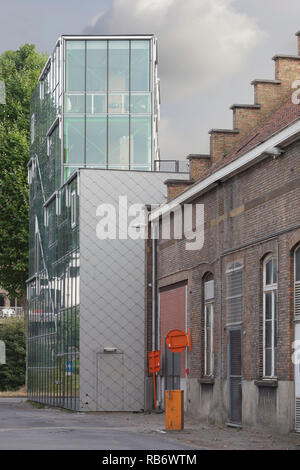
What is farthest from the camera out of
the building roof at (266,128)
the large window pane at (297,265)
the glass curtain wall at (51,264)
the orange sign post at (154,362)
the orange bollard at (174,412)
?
the glass curtain wall at (51,264)

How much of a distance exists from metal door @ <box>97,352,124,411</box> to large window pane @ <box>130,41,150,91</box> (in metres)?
14.9

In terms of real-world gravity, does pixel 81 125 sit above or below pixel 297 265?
above

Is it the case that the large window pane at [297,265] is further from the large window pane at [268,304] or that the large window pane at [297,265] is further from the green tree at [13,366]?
the green tree at [13,366]

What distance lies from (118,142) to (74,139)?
6.88 ft

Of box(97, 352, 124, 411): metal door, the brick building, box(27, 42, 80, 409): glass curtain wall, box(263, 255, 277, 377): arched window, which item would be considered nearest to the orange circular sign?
the brick building

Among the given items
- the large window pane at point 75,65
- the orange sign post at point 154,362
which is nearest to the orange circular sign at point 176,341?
the orange sign post at point 154,362

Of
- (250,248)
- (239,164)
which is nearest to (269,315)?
(250,248)

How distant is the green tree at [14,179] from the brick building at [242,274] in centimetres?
2239

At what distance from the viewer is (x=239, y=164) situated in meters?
23.5

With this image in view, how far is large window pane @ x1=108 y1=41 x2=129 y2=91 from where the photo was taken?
44281mm

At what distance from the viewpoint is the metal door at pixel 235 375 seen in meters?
23.8

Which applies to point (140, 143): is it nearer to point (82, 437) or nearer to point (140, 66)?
point (140, 66)

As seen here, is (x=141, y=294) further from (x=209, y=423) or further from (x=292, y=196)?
(x=292, y=196)
